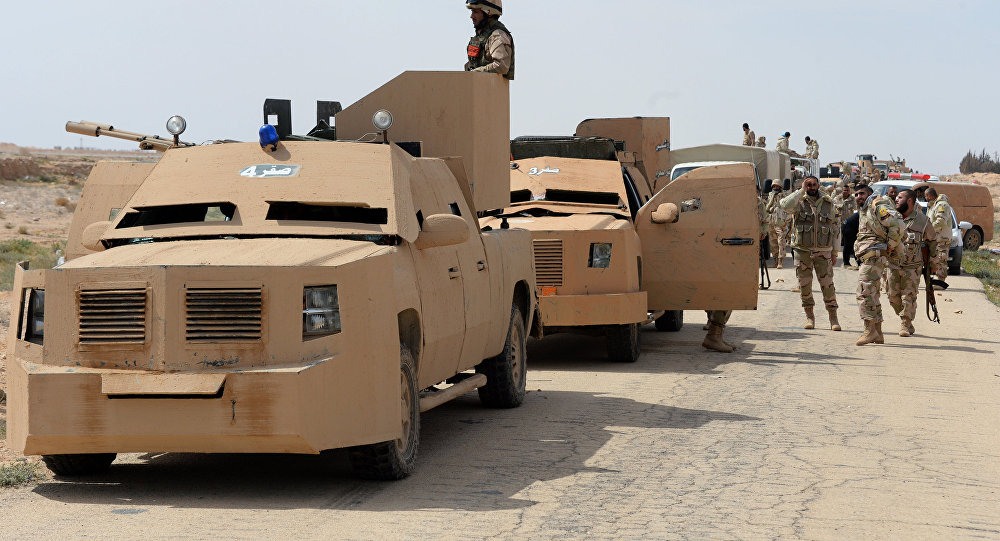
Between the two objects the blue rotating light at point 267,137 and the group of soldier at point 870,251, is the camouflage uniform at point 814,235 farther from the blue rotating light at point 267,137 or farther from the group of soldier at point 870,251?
the blue rotating light at point 267,137

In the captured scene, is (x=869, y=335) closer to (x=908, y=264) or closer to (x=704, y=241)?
(x=908, y=264)

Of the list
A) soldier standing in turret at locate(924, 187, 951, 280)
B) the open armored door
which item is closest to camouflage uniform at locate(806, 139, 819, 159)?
soldier standing in turret at locate(924, 187, 951, 280)

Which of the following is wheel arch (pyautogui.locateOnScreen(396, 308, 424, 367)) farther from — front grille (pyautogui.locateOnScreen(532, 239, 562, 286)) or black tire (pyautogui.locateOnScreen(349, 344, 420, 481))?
front grille (pyautogui.locateOnScreen(532, 239, 562, 286))

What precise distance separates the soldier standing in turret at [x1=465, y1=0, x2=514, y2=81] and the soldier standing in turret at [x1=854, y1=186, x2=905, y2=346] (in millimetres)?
5972

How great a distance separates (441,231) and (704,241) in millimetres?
6738

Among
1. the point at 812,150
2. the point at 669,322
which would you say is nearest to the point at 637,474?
the point at 669,322

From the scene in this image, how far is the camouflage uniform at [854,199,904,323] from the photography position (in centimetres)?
1642

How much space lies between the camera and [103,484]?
7488 mm

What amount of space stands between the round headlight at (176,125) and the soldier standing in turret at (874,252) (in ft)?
29.7

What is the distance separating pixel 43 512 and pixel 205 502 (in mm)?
810

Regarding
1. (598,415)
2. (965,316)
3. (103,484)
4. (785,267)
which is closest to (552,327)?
(598,415)

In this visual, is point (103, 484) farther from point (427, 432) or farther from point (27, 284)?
point (427, 432)

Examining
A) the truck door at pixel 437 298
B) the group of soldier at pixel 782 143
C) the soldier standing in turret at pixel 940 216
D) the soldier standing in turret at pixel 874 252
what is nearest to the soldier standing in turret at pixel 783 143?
the group of soldier at pixel 782 143

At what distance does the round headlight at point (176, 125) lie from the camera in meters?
10.6
